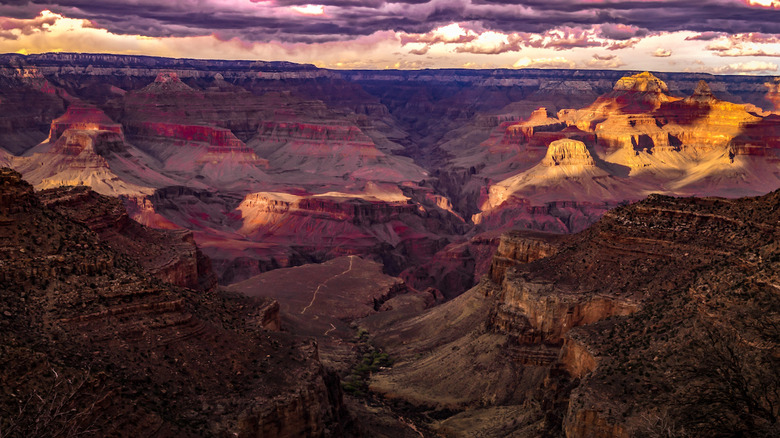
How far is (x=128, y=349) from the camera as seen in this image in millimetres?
35656

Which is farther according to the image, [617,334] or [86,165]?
[86,165]

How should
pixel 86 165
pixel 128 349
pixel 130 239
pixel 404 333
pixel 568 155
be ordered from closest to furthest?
pixel 128 349, pixel 130 239, pixel 404 333, pixel 86 165, pixel 568 155

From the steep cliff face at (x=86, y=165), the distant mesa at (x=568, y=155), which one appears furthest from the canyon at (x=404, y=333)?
the distant mesa at (x=568, y=155)

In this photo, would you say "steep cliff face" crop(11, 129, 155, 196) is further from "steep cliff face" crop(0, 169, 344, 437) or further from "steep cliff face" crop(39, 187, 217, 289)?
"steep cliff face" crop(0, 169, 344, 437)

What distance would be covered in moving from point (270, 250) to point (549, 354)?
84.8m

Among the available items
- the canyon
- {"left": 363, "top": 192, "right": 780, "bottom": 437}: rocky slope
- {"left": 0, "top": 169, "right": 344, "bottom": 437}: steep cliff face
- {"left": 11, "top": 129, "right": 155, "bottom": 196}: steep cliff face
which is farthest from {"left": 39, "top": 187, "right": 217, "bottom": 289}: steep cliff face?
{"left": 11, "top": 129, "right": 155, "bottom": 196}: steep cliff face

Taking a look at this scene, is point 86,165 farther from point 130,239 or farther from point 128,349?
point 128,349

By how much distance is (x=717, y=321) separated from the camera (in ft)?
123

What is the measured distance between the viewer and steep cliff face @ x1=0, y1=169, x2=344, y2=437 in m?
31.0

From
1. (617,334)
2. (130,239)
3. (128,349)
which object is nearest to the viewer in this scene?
(128,349)

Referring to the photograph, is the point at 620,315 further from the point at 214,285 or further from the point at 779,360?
the point at 214,285

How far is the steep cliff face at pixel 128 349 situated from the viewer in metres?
31.0

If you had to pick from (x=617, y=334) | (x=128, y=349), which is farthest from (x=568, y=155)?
(x=128, y=349)

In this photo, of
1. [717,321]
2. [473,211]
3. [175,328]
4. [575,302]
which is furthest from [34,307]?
[473,211]
